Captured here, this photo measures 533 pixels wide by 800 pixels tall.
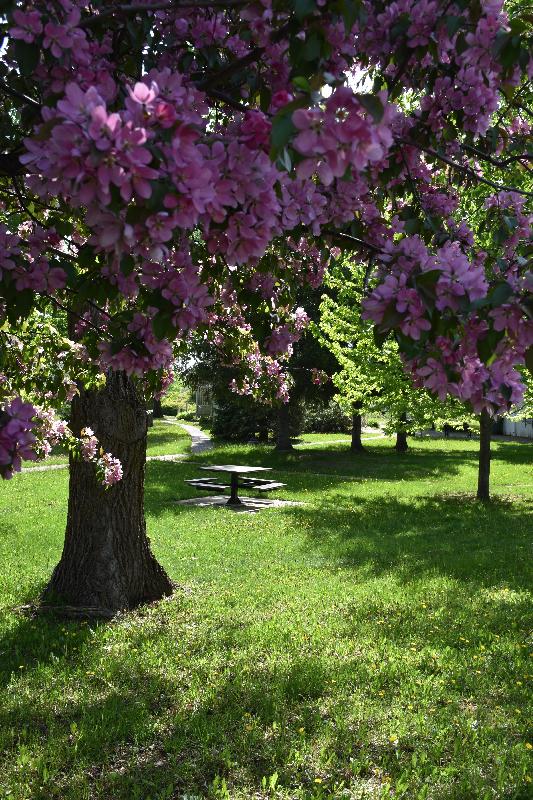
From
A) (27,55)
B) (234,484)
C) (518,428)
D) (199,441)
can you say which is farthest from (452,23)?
(518,428)

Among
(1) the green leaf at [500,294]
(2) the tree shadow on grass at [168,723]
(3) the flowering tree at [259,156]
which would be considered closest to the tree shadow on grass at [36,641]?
(2) the tree shadow on grass at [168,723]

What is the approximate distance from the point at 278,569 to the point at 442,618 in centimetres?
277

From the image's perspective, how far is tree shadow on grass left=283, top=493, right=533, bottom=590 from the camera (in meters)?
8.43

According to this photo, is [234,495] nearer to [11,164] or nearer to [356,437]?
[11,164]

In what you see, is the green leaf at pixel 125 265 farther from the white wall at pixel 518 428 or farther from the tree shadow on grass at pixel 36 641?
the white wall at pixel 518 428

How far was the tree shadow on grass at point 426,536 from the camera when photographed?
8.43 meters

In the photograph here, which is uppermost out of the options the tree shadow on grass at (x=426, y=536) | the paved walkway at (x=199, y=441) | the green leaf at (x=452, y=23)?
the green leaf at (x=452, y=23)

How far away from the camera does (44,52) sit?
2045mm

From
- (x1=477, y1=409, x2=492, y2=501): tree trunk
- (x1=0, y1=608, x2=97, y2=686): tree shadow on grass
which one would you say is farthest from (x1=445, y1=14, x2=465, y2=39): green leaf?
(x1=477, y1=409, x2=492, y2=501): tree trunk

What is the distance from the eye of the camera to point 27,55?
192cm

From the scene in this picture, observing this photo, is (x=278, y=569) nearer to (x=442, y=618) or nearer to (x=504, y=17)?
(x=442, y=618)

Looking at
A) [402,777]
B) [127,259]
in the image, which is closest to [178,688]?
[402,777]

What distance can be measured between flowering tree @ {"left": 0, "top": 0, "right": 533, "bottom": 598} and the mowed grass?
2.31m

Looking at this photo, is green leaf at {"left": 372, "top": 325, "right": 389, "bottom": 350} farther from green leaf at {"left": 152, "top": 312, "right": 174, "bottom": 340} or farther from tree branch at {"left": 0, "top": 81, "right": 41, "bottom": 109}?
tree branch at {"left": 0, "top": 81, "right": 41, "bottom": 109}
